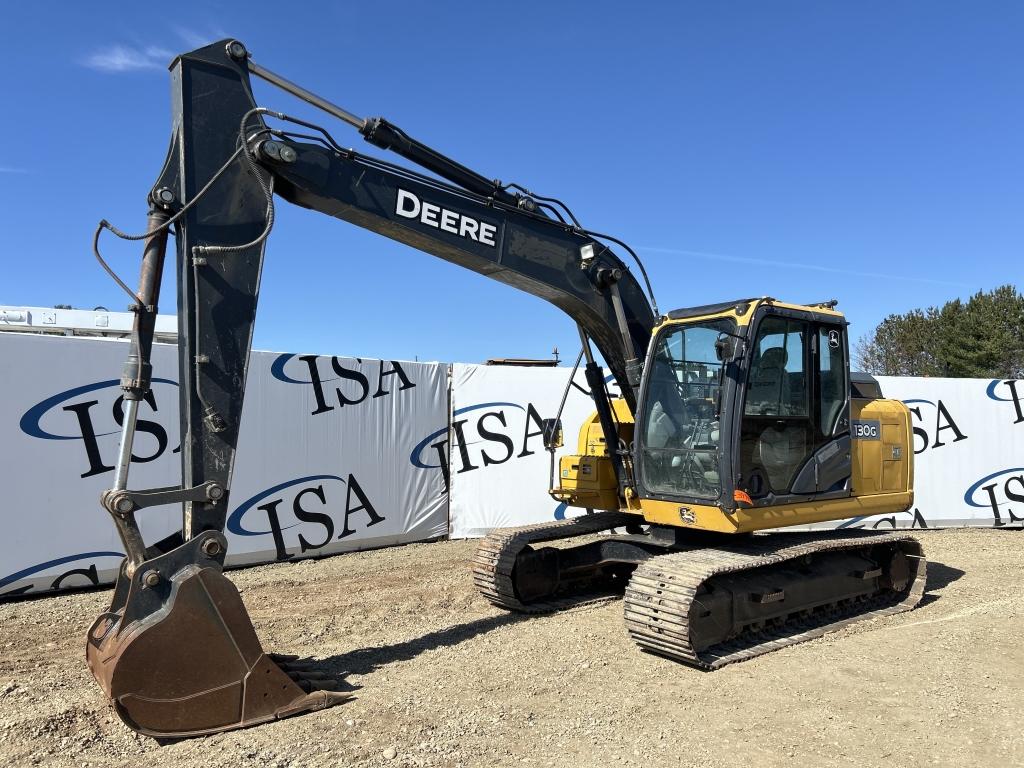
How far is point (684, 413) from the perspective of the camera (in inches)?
249

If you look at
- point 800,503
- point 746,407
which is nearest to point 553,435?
point 746,407

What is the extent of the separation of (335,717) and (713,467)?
11.0ft

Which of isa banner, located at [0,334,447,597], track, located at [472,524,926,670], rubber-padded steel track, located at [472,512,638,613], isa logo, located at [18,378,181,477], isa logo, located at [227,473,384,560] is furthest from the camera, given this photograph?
isa logo, located at [227,473,384,560]

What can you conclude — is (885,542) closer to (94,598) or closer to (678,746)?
(678,746)

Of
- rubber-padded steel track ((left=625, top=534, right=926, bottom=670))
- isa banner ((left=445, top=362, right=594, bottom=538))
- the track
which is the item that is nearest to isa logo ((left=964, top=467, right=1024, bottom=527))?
the track

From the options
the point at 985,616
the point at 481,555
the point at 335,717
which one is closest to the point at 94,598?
the point at 481,555

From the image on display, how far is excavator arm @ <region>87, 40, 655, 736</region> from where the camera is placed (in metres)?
4.22

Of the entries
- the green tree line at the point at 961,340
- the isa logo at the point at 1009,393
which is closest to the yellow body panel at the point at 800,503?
the isa logo at the point at 1009,393

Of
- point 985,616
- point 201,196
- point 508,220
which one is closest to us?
point 201,196

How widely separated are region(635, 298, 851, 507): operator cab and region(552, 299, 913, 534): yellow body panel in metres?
0.08

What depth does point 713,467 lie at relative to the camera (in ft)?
19.9

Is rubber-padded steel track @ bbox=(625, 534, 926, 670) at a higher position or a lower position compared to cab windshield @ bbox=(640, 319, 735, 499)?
lower

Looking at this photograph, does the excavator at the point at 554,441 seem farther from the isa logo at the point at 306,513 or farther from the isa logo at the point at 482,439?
the isa logo at the point at 482,439

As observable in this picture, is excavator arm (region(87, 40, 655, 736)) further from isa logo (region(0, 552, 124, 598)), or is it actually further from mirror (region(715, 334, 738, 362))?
isa logo (region(0, 552, 124, 598))
